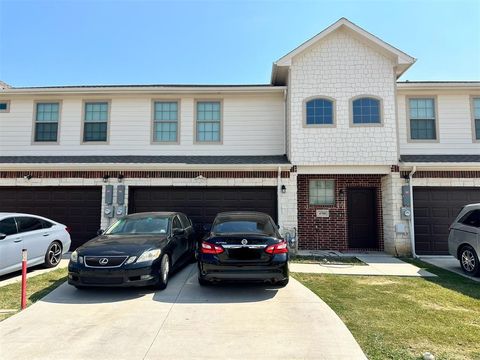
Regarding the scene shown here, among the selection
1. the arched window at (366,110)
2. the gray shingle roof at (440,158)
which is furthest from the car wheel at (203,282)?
the gray shingle roof at (440,158)

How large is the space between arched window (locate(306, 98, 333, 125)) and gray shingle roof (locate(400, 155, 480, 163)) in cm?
294

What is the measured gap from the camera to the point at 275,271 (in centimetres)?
560

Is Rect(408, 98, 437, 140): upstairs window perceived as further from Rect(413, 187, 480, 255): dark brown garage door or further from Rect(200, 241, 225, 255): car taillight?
Rect(200, 241, 225, 255): car taillight

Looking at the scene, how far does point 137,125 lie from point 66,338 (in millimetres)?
8631

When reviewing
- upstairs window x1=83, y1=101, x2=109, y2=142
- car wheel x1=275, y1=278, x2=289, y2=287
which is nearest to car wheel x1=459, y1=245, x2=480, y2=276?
car wheel x1=275, y1=278, x2=289, y2=287

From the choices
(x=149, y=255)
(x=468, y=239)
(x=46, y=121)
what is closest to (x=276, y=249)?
(x=149, y=255)

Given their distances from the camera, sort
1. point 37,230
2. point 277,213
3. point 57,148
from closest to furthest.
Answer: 1. point 37,230
2. point 277,213
3. point 57,148

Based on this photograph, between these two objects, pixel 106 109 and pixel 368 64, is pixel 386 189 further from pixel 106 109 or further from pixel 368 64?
pixel 106 109

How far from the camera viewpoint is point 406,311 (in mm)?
5027

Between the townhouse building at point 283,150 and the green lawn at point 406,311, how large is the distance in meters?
3.48

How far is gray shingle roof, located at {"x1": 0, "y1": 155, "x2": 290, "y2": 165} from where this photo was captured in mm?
10414

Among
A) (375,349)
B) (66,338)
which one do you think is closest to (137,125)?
(66,338)

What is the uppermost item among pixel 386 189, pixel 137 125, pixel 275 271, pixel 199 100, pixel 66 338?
pixel 199 100

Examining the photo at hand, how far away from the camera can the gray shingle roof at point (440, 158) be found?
1032 centimetres
